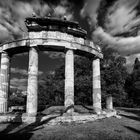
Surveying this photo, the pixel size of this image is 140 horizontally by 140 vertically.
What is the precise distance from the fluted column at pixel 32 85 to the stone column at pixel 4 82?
10.2ft

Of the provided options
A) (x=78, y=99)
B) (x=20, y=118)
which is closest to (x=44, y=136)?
(x=20, y=118)

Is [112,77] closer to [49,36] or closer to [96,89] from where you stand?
[96,89]

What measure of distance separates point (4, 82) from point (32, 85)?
3570mm

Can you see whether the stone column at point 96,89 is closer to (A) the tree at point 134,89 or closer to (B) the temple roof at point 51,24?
(B) the temple roof at point 51,24

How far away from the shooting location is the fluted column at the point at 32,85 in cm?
1348

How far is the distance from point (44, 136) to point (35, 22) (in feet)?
34.2

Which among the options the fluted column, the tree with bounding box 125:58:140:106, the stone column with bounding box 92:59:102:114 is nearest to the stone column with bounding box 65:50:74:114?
the fluted column

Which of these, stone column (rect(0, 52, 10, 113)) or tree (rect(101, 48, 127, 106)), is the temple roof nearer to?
stone column (rect(0, 52, 10, 113))

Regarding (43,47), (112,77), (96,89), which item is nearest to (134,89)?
(112,77)

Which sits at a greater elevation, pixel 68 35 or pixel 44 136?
pixel 68 35

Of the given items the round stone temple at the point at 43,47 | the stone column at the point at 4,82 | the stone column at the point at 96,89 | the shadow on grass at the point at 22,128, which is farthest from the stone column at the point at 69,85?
the stone column at the point at 4,82

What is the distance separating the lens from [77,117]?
13.0 meters

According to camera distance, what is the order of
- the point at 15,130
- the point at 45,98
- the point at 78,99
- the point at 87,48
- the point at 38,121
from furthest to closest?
1. the point at 45,98
2. the point at 78,99
3. the point at 87,48
4. the point at 38,121
5. the point at 15,130

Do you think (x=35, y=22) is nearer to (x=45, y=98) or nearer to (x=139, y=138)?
(x=139, y=138)
